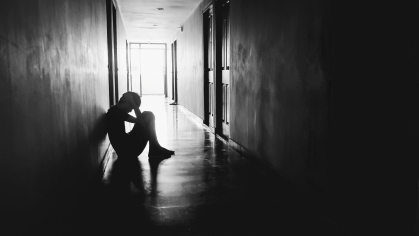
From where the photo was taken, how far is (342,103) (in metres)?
2.29

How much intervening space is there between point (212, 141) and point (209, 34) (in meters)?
2.53

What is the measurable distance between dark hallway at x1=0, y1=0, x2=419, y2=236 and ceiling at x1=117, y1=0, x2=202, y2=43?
341 centimetres

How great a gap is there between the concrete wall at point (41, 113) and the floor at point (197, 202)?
→ 1.28ft

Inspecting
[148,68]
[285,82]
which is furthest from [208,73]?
[148,68]

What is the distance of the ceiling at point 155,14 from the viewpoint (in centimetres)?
758

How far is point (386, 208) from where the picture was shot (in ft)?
6.33

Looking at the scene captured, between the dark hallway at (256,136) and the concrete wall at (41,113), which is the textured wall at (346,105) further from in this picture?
the concrete wall at (41,113)

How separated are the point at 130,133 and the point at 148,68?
14.6m

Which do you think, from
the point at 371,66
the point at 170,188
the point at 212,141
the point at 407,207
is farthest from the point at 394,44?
the point at 212,141

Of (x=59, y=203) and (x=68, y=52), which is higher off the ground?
(x=68, y=52)

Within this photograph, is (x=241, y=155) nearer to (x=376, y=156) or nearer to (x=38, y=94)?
(x=376, y=156)

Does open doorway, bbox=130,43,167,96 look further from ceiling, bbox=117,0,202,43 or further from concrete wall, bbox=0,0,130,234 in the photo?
concrete wall, bbox=0,0,130,234

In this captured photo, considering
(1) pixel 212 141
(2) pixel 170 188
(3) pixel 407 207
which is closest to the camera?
(3) pixel 407 207

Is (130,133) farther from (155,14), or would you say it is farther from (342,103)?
(155,14)
